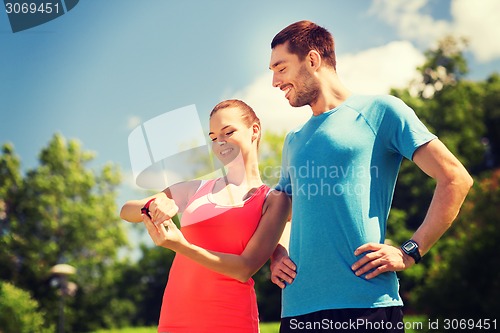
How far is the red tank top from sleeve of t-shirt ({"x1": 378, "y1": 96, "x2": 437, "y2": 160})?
0.66 m

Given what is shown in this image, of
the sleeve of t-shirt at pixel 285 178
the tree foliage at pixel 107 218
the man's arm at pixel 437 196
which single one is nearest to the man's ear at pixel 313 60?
the sleeve of t-shirt at pixel 285 178

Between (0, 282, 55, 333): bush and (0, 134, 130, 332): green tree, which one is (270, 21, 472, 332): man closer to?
Result: (0, 282, 55, 333): bush

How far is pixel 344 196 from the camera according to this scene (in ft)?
8.11

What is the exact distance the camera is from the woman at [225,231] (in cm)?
262

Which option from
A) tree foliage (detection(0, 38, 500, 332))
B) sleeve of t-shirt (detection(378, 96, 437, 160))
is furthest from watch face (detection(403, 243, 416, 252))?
tree foliage (detection(0, 38, 500, 332))

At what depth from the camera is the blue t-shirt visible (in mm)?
2404

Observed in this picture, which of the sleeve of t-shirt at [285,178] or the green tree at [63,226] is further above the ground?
the green tree at [63,226]

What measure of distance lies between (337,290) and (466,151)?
29.0m

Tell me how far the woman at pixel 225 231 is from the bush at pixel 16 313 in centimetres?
2034

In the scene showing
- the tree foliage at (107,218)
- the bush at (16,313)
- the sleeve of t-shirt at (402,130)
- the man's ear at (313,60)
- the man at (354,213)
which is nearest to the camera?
the man at (354,213)

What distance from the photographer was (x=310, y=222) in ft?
8.17

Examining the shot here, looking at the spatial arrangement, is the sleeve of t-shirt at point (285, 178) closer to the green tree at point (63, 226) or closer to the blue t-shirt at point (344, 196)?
the blue t-shirt at point (344, 196)

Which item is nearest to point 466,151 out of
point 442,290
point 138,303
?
point 442,290

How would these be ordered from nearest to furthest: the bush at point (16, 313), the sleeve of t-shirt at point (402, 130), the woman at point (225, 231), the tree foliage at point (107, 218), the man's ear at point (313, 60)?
the sleeve of t-shirt at point (402, 130) → the woman at point (225, 231) → the man's ear at point (313, 60) → the bush at point (16, 313) → the tree foliage at point (107, 218)
